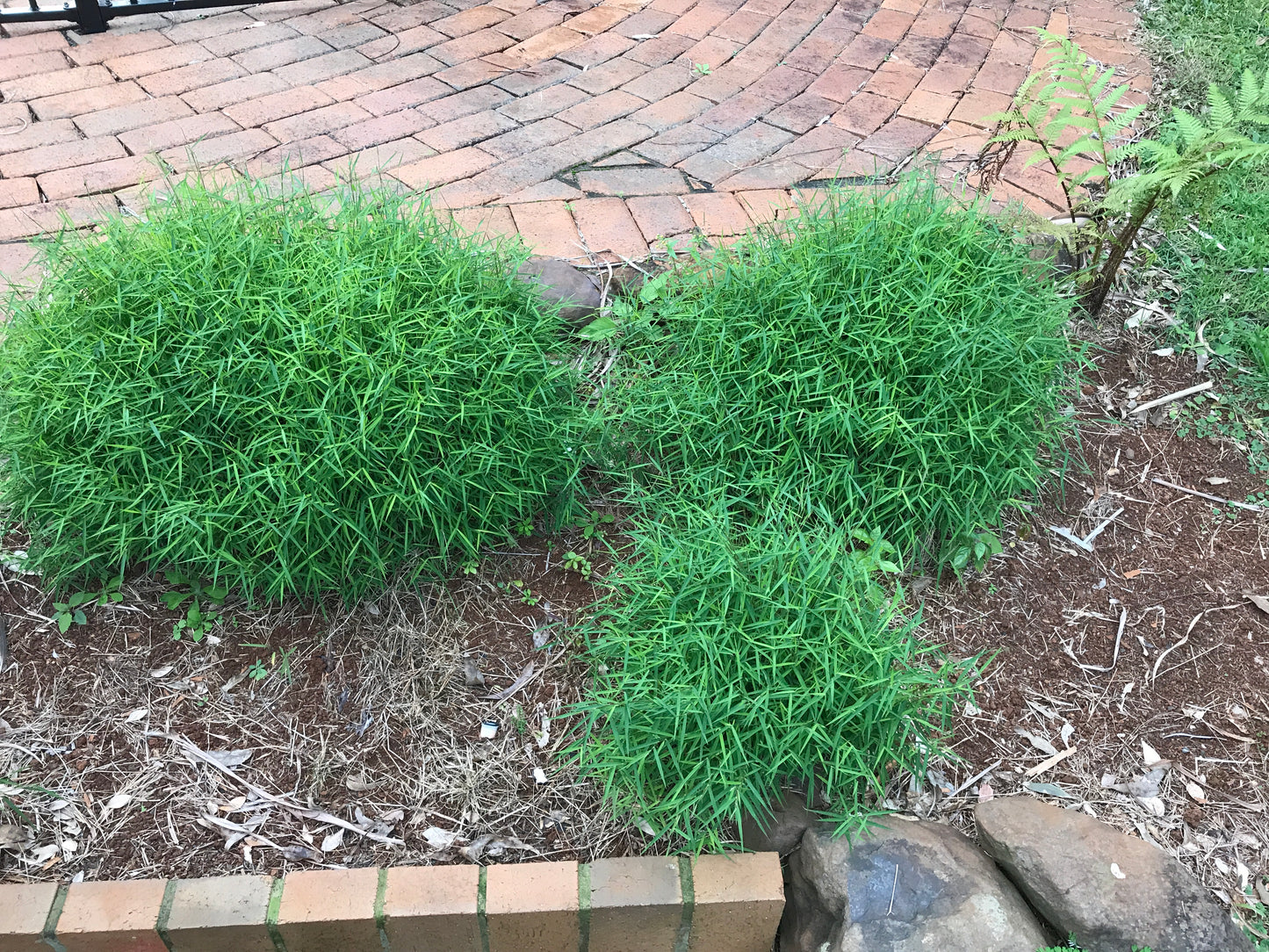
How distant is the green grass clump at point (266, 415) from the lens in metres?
2.18

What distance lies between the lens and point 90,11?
13.8ft

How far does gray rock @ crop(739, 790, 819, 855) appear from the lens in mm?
2045

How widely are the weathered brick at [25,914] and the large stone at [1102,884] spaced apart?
1.96m

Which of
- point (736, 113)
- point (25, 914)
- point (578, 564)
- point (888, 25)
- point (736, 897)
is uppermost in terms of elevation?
point (888, 25)

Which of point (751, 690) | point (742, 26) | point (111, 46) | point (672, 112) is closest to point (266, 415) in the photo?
point (751, 690)

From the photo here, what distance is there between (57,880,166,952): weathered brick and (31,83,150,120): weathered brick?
10.3 feet

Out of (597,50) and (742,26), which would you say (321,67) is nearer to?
(597,50)

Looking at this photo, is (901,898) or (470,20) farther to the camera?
(470,20)

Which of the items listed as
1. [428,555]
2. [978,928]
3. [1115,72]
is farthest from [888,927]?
[1115,72]

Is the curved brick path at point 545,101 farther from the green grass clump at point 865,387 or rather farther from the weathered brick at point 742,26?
the green grass clump at point 865,387

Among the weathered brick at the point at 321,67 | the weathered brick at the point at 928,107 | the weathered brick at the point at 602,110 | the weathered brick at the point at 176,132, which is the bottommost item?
the weathered brick at the point at 176,132

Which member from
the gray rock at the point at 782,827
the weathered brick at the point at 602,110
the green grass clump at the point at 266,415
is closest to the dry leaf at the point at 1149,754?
the gray rock at the point at 782,827

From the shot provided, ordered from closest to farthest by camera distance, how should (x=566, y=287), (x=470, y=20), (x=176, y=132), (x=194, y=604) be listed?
(x=194, y=604) → (x=566, y=287) → (x=176, y=132) → (x=470, y=20)

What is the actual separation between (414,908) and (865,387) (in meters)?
1.63
